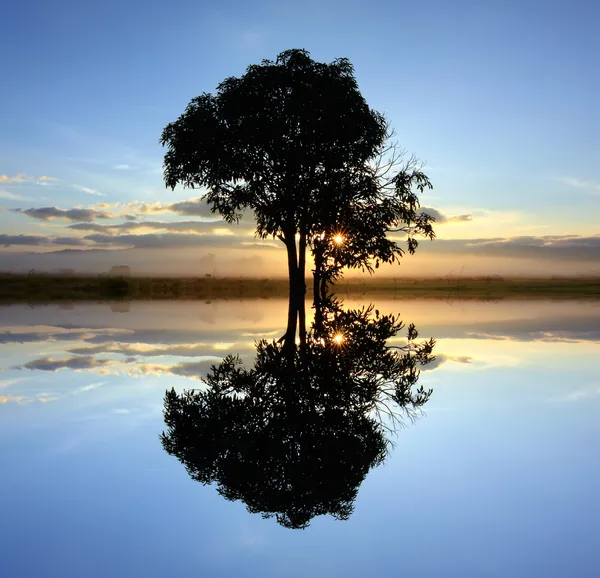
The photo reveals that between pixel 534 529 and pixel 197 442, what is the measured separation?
3.07 metres

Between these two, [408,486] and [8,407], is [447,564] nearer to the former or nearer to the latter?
[408,486]

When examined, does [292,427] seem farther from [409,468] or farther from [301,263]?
[301,263]

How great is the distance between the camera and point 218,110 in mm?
31547

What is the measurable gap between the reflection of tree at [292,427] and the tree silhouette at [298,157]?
69.1 feet

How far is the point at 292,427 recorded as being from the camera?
19.5ft

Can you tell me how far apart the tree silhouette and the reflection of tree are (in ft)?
69.1

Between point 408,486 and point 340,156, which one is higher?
point 340,156

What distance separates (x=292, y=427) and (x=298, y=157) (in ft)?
87.6

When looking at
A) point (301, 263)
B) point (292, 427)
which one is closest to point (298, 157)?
point (301, 263)

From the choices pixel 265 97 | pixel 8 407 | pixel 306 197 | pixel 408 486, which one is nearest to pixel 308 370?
pixel 8 407

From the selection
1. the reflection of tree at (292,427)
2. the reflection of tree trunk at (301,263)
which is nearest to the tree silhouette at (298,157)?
the reflection of tree trunk at (301,263)

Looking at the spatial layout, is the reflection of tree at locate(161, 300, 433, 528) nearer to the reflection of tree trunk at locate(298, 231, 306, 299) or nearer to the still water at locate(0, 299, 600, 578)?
the still water at locate(0, 299, 600, 578)

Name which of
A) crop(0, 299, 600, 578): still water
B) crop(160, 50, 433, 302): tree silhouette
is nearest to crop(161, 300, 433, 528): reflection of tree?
crop(0, 299, 600, 578): still water

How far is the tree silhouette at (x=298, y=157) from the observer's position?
3111 centimetres
